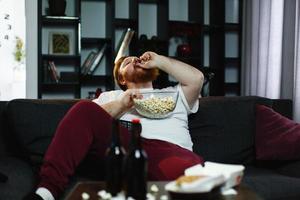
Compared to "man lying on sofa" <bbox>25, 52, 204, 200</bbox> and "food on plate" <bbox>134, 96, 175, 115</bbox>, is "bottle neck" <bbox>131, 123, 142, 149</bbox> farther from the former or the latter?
"food on plate" <bbox>134, 96, 175, 115</bbox>

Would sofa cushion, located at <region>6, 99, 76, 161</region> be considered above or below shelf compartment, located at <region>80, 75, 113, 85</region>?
below

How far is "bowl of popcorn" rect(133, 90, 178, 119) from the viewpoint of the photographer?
2156mm

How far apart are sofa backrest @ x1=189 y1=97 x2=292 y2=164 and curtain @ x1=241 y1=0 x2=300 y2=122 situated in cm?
132

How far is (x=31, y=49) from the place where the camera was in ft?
14.8

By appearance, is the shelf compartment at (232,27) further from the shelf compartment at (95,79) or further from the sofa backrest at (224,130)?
the sofa backrest at (224,130)

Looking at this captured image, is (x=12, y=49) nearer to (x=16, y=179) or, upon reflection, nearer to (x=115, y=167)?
(x=16, y=179)

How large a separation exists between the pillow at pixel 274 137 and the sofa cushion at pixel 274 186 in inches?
9.8

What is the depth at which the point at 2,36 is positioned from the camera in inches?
183

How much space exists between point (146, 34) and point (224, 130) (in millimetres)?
2570

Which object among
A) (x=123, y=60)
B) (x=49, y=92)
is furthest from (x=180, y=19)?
(x=123, y=60)

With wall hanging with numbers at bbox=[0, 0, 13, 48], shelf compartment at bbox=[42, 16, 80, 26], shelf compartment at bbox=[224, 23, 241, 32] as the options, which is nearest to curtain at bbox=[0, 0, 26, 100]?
wall hanging with numbers at bbox=[0, 0, 13, 48]

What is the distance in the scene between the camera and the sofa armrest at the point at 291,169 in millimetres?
2327

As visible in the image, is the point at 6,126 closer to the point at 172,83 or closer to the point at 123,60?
the point at 123,60

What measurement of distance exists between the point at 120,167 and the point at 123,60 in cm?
117
